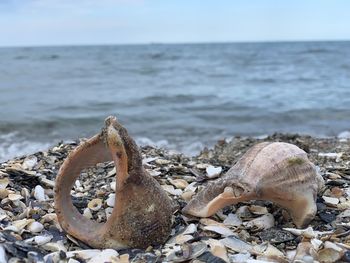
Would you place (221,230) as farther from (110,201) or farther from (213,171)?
(213,171)

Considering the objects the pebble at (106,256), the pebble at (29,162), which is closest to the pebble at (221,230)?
the pebble at (106,256)

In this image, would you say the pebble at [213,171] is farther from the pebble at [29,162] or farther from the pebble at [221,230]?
the pebble at [29,162]

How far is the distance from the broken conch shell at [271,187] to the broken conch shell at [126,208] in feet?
0.97

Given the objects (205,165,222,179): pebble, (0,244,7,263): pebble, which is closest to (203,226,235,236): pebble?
(205,165,222,179): pebble

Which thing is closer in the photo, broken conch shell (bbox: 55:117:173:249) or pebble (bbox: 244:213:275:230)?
broken conch shell (bbox: 55:117:173:249)

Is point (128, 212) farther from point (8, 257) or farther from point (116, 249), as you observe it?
point (8, 257)

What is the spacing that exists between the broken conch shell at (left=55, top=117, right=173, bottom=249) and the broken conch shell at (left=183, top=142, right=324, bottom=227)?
0.97ft

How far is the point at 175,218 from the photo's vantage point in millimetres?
2789

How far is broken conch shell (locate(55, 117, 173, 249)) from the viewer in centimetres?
243

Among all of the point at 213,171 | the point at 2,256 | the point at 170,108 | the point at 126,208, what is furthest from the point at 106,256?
the point at 170,108

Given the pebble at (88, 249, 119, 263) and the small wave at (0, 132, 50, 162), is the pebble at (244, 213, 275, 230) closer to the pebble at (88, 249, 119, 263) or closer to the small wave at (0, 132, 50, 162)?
the pebble at (88, 249, 119, 263)

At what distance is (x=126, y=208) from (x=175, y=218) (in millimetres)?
431

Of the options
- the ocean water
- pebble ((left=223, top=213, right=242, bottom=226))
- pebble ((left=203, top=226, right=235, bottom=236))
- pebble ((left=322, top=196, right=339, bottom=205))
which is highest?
pebble ((left=322, top=196, right=339, bottom=205))

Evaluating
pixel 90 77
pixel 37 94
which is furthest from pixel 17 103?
pixel 90 77
